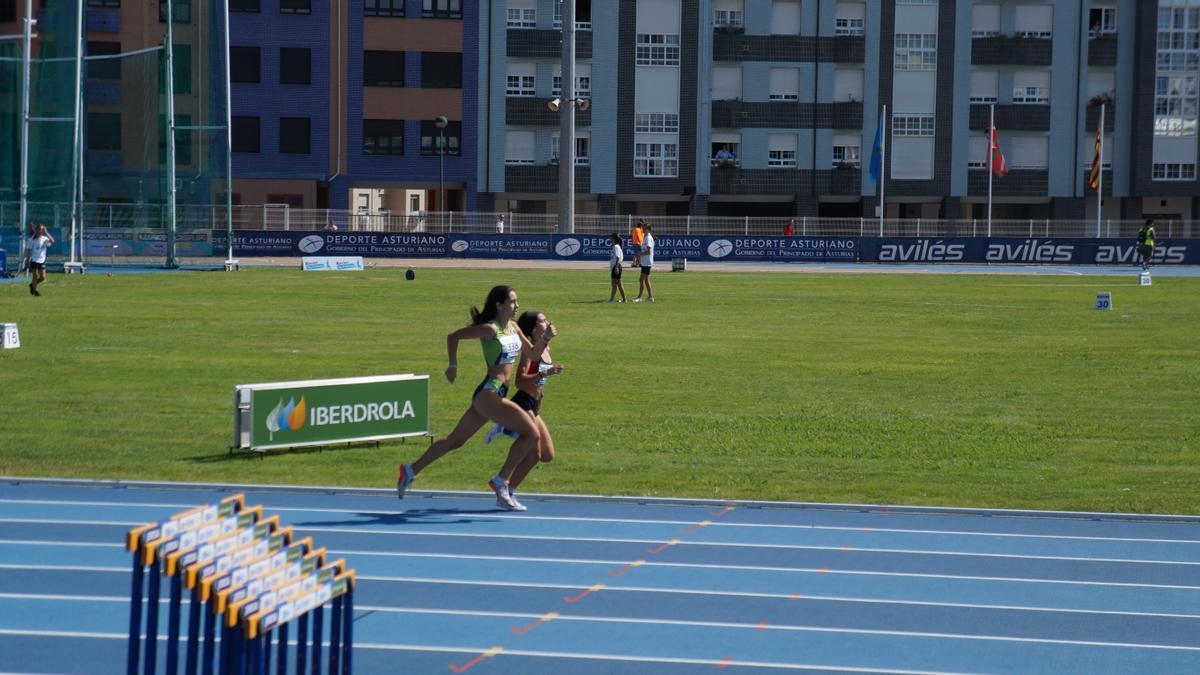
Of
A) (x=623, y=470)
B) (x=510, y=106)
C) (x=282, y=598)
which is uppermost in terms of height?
(x=510, y=106)

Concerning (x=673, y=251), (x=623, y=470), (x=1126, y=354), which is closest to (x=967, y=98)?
(x=673, y=251)

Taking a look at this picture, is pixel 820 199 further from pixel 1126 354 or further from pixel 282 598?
pixel 282 598

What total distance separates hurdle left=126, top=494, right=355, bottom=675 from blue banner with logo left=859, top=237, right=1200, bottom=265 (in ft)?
193

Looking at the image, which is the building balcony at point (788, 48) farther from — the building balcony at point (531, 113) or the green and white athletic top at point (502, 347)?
the green and white athletic top at point (502, 347)

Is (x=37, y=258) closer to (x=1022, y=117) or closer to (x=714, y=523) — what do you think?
(x=714, y=523)

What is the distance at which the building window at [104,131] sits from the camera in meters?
46.5

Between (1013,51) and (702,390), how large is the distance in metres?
59.0

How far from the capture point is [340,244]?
62312mm

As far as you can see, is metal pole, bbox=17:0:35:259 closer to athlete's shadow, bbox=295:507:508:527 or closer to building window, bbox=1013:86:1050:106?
athlete's shadow, bbox=295:507:508:527

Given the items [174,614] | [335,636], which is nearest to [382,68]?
[335,636]

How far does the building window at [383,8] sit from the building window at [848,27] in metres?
21.1

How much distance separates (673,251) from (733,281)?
1679 cm

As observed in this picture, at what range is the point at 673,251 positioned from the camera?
6306cm

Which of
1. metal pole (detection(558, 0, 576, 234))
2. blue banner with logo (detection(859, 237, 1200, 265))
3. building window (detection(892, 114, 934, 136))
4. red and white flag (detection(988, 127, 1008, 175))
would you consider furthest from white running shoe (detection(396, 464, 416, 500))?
building window (detection(892, 114, 934, 136))
